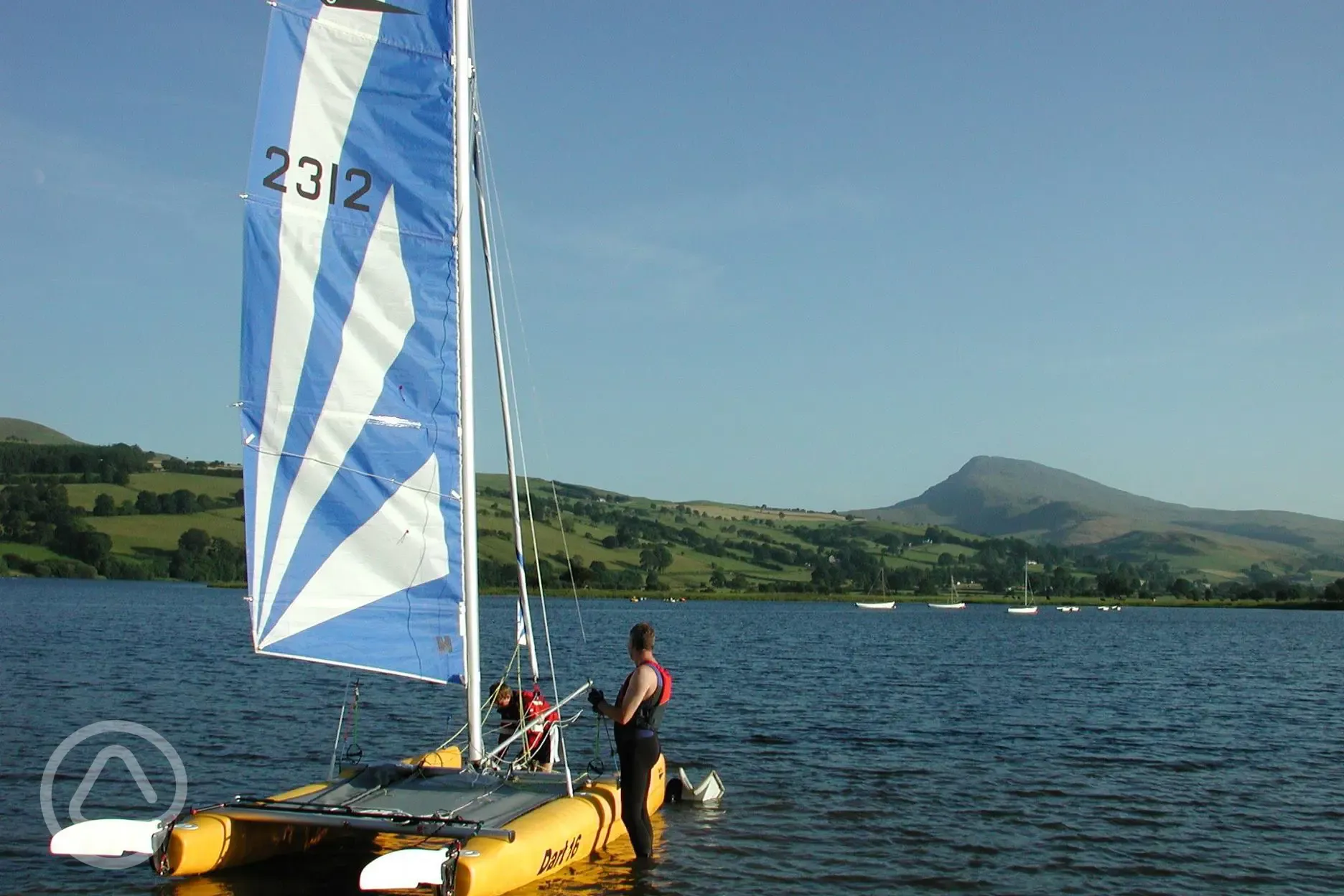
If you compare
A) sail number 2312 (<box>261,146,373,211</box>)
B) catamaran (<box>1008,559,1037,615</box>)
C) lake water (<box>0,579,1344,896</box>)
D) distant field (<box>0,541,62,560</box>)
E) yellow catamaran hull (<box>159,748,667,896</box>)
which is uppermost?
sail number 2312 (<box>261,146,373,211</box>)

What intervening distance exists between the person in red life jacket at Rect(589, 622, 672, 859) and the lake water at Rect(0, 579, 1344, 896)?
1.09m

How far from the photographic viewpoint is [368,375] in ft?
40.0

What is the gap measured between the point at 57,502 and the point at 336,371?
390 feet

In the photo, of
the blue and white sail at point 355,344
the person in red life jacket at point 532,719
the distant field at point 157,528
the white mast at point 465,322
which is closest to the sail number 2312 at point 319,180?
the blue and white sail at point 355,344

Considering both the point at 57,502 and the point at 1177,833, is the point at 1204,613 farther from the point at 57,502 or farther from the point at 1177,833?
the point at 1177,833

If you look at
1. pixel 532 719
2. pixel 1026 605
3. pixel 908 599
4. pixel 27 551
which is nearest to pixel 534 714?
pixel 532 719

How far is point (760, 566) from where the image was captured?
545 ft

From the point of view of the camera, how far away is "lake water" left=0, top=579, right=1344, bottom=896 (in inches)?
532

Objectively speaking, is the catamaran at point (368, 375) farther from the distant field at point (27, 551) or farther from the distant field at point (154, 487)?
the distant field at point (154, 487)

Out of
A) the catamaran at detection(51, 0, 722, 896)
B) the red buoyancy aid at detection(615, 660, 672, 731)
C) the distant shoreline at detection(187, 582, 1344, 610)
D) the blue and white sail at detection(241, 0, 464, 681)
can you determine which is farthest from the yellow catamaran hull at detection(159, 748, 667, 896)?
the distant shoreline at detection(187, 582, 1344, 610)

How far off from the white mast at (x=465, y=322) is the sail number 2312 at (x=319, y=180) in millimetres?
948

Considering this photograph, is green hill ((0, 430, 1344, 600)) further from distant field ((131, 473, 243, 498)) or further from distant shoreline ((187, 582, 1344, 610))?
distant shoreline ((187, 582, 1344, 610))

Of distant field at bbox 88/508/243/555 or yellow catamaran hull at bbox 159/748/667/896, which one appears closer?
yellow catamaran hull at bbox 159/748/667/896

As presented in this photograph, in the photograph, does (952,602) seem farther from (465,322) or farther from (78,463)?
(465,322)
